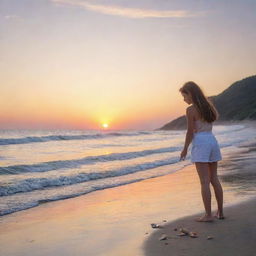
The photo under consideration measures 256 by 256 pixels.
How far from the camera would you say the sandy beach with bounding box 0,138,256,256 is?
4.40 m

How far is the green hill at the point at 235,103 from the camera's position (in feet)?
481

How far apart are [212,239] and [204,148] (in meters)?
1.40

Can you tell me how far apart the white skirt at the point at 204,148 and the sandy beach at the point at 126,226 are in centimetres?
84

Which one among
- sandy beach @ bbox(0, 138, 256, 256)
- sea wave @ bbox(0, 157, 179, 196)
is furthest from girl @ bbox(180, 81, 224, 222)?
sea wave @ bbox(0, 157, 179, 196)

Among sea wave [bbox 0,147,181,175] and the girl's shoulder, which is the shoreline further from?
sea wave [bbox 0,147,181,175]

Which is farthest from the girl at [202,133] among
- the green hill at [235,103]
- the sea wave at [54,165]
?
the green hill at [235,103]

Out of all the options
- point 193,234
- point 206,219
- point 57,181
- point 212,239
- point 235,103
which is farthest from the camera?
point 235,103

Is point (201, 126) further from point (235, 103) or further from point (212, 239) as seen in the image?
point (235, 103)

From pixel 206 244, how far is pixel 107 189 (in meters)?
5.43

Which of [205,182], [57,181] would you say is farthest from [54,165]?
[205,182]

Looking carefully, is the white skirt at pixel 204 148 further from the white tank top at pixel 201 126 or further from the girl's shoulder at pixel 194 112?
the girl's shoulder at pixel 194 112

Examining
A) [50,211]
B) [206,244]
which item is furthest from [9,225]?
[206,244]

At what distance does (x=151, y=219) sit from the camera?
591cm

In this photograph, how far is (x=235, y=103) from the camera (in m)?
160
